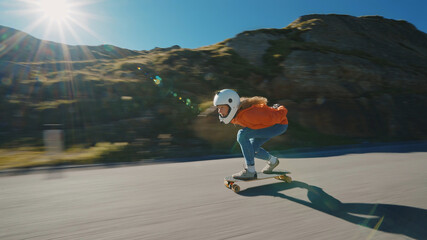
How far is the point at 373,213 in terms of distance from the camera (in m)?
2.74

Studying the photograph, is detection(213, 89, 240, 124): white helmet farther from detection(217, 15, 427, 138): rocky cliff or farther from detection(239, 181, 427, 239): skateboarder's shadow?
detection(217, 15, 427, 138): rocky cliff

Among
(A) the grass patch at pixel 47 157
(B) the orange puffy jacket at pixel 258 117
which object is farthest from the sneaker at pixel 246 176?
(A) the grass patch at pixel 47 157

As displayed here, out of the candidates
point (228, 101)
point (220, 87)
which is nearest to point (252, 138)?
point (228, 101)

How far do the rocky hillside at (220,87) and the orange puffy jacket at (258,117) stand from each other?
17.7 ft

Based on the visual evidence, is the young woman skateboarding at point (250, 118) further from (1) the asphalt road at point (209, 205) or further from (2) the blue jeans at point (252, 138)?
(1) the asphalt road at point (209, 205)

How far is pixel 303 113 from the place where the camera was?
1315cm

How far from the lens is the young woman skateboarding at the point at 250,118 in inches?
135

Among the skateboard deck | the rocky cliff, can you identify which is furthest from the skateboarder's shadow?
the rocky cliff

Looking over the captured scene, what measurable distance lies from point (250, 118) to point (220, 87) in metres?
12.9

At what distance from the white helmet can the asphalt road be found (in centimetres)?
103

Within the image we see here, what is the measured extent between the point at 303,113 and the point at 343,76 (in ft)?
26.5

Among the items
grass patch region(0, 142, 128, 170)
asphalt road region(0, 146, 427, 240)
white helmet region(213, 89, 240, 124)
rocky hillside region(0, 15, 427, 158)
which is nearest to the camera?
asphalt road region(0, 146, 427, 240)

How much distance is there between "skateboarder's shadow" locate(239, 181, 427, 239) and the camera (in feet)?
7.86

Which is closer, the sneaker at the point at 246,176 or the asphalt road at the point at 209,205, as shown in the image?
the asphalt road at the point at 209,205
